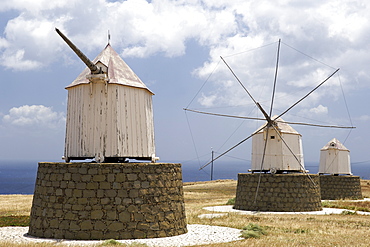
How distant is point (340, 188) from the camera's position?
33.4 meters

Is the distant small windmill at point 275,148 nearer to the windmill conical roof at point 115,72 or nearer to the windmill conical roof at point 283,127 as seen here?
the windmill conical roof at point 283,127

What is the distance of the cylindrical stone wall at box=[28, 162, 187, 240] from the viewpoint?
12.2m

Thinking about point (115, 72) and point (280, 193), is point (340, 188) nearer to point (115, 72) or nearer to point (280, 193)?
point (280, 193)

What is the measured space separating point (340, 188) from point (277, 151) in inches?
464

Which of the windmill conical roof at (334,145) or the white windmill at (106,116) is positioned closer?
the white windmill at (106,116)

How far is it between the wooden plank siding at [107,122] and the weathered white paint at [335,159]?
983 inches

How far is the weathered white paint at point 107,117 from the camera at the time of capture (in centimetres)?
1311

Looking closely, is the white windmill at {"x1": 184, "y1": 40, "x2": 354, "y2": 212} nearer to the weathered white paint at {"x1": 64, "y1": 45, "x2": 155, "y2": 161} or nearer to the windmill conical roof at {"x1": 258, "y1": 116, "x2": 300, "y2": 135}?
the windmill conical roof at {"x1": 258, "y1": 116, "x2": 300, "y2": 135}

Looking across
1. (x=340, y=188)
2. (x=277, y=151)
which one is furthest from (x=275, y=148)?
(x=340, y=188)

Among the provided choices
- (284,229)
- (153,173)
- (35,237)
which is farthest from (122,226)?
(284,229)

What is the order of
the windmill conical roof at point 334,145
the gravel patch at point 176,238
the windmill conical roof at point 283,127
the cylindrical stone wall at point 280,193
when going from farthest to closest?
the windmill conical roof at point 334,145
the windmill conical roof at point 283,127
the cylindrical stone wall at point 280,193
the gravel patch at point 176,238

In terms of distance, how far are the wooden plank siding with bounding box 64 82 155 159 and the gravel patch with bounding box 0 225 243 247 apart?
267 cm

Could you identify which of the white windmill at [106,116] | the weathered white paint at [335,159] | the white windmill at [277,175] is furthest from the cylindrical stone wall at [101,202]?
the weathered white paint at [335,159]


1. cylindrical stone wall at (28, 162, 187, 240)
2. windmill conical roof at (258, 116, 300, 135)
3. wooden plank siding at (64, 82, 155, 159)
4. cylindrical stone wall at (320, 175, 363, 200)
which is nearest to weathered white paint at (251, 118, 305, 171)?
windmill conical roof at (258, 116, 300, 135)
